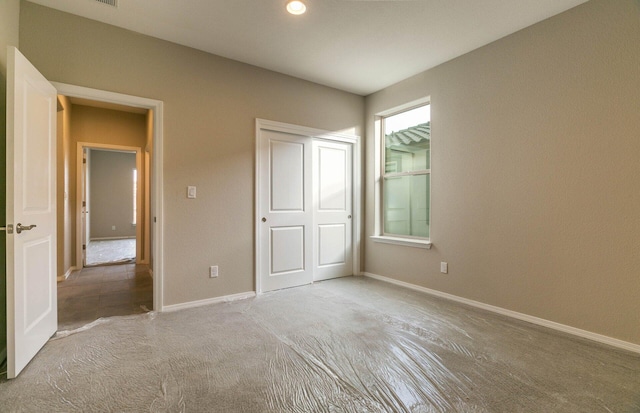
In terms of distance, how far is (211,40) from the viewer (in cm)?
301

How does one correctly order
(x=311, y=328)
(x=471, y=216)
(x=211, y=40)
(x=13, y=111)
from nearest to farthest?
(x=13, y=111)
(x=311, y=328)
(x=211, y=40)
(x=471, y=216)

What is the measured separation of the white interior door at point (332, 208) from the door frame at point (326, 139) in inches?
2.3

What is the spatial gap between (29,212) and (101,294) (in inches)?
77.0

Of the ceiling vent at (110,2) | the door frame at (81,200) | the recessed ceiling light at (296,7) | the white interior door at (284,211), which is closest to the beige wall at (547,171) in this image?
the white interior door at (284,211)

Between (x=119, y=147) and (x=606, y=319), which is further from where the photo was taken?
(x=119, y=147)

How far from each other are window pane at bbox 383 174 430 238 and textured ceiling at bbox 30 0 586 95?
1.41 metres

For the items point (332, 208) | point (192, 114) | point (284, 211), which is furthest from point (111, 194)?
point (332, 208)

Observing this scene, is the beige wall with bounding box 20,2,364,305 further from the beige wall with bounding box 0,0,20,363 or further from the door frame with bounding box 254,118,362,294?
the beige wall with bounding box 0,0,20,363

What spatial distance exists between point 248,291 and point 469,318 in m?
2.30

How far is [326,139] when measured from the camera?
4199 millimetres

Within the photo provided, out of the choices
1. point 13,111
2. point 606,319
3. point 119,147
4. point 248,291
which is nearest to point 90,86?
point 13,111

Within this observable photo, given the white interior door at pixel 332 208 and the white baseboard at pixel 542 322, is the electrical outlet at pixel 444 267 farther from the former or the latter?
the white interior door at pixel 332 208

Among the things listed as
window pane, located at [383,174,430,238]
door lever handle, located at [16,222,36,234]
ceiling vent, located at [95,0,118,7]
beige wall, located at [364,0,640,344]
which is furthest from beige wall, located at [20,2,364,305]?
beige wall, located at [364,0,640,344]

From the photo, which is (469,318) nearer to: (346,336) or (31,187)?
(346,336)
